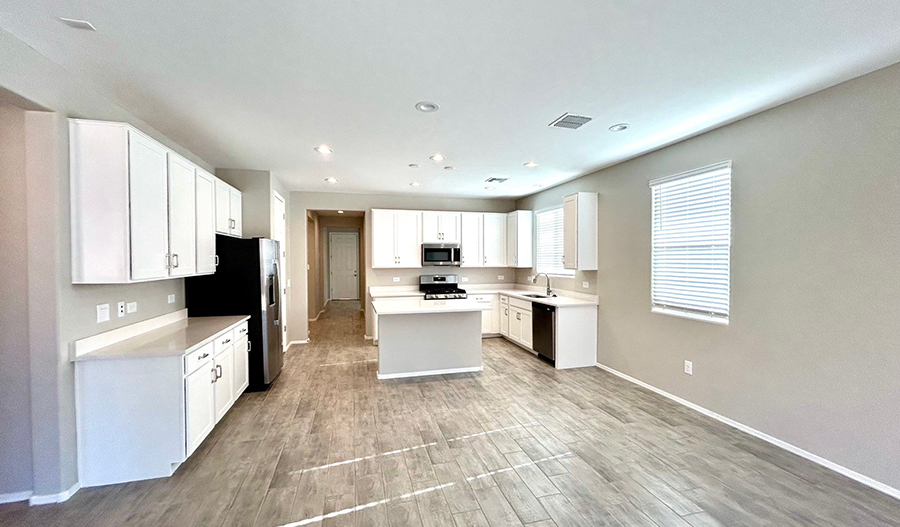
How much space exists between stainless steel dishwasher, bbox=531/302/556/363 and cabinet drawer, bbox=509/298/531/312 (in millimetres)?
189

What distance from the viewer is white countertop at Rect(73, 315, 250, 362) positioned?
2.37 meters

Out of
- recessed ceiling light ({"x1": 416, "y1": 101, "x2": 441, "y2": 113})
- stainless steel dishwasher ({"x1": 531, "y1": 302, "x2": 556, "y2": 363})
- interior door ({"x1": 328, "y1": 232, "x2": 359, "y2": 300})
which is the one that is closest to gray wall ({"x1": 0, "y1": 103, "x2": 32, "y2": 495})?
recessed ceiling light ({"x1": 416, "y1": 101, "x2": 441, "y2": 113})

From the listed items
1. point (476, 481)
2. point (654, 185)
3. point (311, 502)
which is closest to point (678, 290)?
point (654, 185)

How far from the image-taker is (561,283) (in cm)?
579

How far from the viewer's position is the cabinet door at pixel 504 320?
21.4 ft

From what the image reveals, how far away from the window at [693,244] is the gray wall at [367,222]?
3.64 m

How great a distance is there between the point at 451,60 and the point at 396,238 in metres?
4.50

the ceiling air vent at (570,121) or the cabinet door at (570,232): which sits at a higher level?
the ceiling air vent at (570,121)

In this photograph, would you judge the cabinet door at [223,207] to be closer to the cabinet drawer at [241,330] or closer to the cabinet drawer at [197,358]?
the cabinet drawer at [241,330]

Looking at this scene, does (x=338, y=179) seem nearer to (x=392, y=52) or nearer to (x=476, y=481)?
(x=392, y=52)

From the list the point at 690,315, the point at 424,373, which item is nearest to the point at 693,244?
the point at 690,315

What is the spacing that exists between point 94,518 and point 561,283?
215 inches

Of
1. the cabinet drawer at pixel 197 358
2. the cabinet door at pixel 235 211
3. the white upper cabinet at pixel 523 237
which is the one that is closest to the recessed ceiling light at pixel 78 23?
the cabinet drawer at pixel 197 358

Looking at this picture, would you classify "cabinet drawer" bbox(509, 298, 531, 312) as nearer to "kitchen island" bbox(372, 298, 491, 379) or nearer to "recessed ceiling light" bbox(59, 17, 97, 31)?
"kitchen island" bbox(372, 298, 491, 379)
